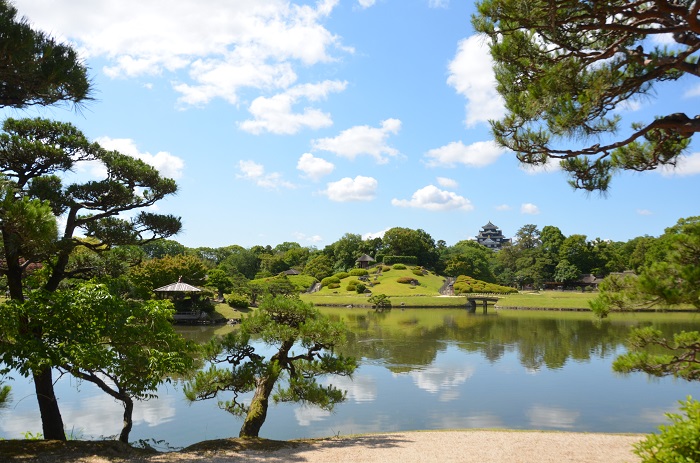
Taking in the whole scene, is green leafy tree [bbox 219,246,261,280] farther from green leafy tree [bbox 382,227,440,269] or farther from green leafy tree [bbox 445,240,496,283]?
green leafy tree [bbox 445,240,496,283]

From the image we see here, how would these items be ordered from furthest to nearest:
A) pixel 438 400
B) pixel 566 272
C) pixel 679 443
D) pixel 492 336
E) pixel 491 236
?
1. pixel 491 236
2. pixel 566 272
3. pixel 492 336
4. pixel 438 400
5. pixel 679 443

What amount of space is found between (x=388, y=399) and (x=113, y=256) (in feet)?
21.3

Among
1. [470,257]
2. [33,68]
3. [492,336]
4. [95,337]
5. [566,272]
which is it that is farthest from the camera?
[470,257]

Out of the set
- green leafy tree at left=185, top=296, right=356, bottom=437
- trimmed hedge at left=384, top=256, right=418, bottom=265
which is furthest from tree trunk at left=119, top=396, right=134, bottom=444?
trimmed hedge at left=384, top=256, right=418, bottom=265

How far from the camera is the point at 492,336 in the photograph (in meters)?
21.3

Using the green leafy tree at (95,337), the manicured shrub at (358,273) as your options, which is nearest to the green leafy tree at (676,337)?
the green leafy tree at (95,337)

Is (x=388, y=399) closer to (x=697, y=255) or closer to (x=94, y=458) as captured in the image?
(x=94, y=458)

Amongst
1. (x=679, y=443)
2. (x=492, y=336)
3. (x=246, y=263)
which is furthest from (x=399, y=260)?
(x=679, y=443)

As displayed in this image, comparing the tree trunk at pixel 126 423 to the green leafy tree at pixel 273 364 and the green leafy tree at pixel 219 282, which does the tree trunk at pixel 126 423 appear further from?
the green leafy tree at pixel 219 282

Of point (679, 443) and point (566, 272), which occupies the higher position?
point (566, 272)

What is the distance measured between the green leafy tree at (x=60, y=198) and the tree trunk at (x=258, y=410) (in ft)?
8.38

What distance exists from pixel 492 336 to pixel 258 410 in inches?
647

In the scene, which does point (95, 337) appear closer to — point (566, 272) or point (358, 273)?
point (358, 273)

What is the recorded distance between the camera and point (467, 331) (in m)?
23.3
